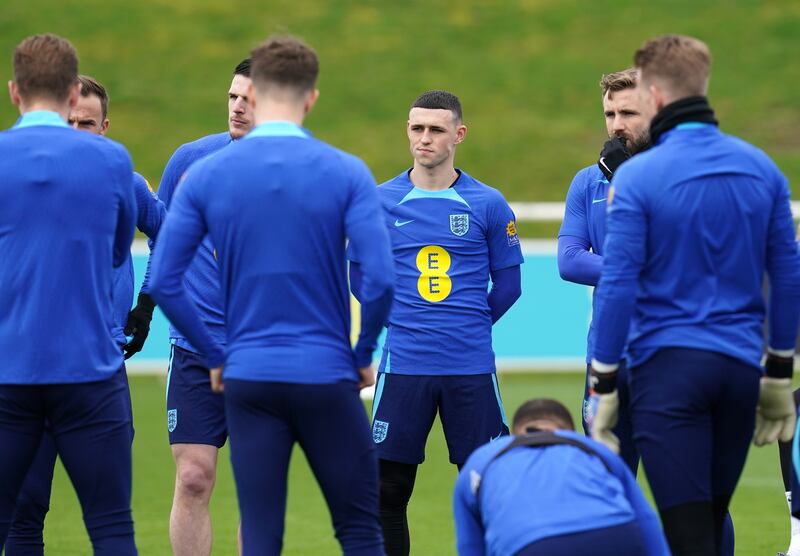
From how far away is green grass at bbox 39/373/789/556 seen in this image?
23.6 ft

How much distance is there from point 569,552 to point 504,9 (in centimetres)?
2286

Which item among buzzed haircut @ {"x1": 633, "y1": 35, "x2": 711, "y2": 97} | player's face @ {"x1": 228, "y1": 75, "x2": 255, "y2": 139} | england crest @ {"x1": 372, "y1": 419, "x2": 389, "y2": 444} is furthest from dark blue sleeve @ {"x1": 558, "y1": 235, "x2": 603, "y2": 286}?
player's face @ {"x1": 228, "y1": 75, "x2": 255, "y2": 139}

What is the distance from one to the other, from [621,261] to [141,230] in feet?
8.31

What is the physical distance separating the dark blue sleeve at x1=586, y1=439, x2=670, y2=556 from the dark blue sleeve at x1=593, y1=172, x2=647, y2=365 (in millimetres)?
468

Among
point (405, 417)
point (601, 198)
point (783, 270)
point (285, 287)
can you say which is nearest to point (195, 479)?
point (405, 417)

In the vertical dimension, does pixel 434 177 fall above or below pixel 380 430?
above

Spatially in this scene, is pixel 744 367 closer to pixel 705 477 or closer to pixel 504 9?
pixel 705 477

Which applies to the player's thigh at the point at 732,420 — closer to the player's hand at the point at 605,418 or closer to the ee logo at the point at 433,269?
the player's hand at the point at 605,418

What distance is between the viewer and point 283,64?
4422 mm

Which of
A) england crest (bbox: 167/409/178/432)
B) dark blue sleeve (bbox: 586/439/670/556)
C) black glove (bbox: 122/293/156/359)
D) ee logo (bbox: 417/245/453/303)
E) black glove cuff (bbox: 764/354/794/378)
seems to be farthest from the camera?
ee logo (bbox: 417/245/453/303)

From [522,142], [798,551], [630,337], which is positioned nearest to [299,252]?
[630,337]

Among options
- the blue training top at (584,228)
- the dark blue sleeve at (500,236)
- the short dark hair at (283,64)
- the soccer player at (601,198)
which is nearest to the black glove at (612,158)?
the soccer player at (601,198)

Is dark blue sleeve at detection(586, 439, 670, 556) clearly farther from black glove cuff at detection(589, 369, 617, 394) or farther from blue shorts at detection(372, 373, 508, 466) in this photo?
blue shorts at detection(372, 373, 508, 466)

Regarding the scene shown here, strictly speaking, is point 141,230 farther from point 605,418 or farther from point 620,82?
point 605,418
